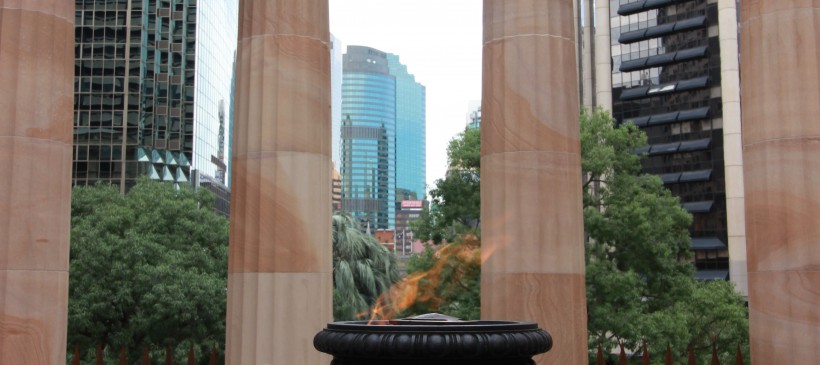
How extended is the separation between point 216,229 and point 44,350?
3581cm

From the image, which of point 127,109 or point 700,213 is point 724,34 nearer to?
point 700,213

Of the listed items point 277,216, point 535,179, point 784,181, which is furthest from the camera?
point 277,216

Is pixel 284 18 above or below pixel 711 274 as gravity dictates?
above

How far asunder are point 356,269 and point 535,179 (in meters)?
45.5

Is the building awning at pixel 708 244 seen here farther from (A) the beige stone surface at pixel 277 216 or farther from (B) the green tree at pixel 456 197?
(A) the beige stone surface at pixel 277 216

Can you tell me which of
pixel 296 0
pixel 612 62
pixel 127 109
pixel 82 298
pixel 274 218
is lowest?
pixel 82 298

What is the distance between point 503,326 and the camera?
31.0 feet

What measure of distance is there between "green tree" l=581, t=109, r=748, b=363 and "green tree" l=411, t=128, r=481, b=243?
20.3 ft

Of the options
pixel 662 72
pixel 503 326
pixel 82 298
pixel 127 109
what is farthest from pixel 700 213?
pixel 503 326

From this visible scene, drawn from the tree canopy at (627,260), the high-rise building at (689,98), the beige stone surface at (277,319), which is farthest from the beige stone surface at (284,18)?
the high-rise building at (689,98)

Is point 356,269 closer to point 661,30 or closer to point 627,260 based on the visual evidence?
point 627,260

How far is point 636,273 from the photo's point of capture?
48.7 m

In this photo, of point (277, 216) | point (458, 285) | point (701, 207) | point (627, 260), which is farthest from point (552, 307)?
point (701, 207)

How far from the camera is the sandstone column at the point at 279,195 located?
1875cm
